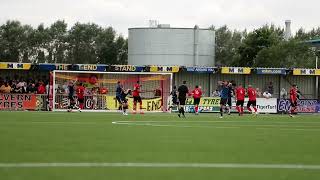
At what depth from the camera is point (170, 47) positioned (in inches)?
2581

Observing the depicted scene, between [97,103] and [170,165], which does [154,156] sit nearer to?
[170,165]

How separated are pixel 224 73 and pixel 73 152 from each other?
36.4m

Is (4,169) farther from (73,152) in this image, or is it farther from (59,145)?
(59,145)

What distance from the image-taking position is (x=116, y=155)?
12.5 metres

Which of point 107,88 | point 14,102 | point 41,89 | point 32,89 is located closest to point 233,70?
point 107,88

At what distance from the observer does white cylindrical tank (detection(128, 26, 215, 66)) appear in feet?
216

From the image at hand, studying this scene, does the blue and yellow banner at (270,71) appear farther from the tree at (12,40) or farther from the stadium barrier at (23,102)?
the tree at (12,40)

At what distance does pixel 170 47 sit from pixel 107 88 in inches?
892

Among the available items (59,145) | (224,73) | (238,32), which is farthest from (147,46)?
(59,145)

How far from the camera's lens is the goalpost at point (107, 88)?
4172 centimetres

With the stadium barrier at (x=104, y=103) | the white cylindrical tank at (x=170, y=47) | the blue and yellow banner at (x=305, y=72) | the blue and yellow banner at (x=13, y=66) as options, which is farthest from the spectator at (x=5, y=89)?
the white cylindrical tank at (x=170, y=47)

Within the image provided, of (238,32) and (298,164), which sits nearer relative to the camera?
(298,164)

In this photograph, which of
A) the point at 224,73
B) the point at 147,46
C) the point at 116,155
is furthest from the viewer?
the point at 147,46

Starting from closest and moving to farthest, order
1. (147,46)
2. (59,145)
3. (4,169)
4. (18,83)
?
(4,169) < (59,145) < (18,83) < (147,46)
